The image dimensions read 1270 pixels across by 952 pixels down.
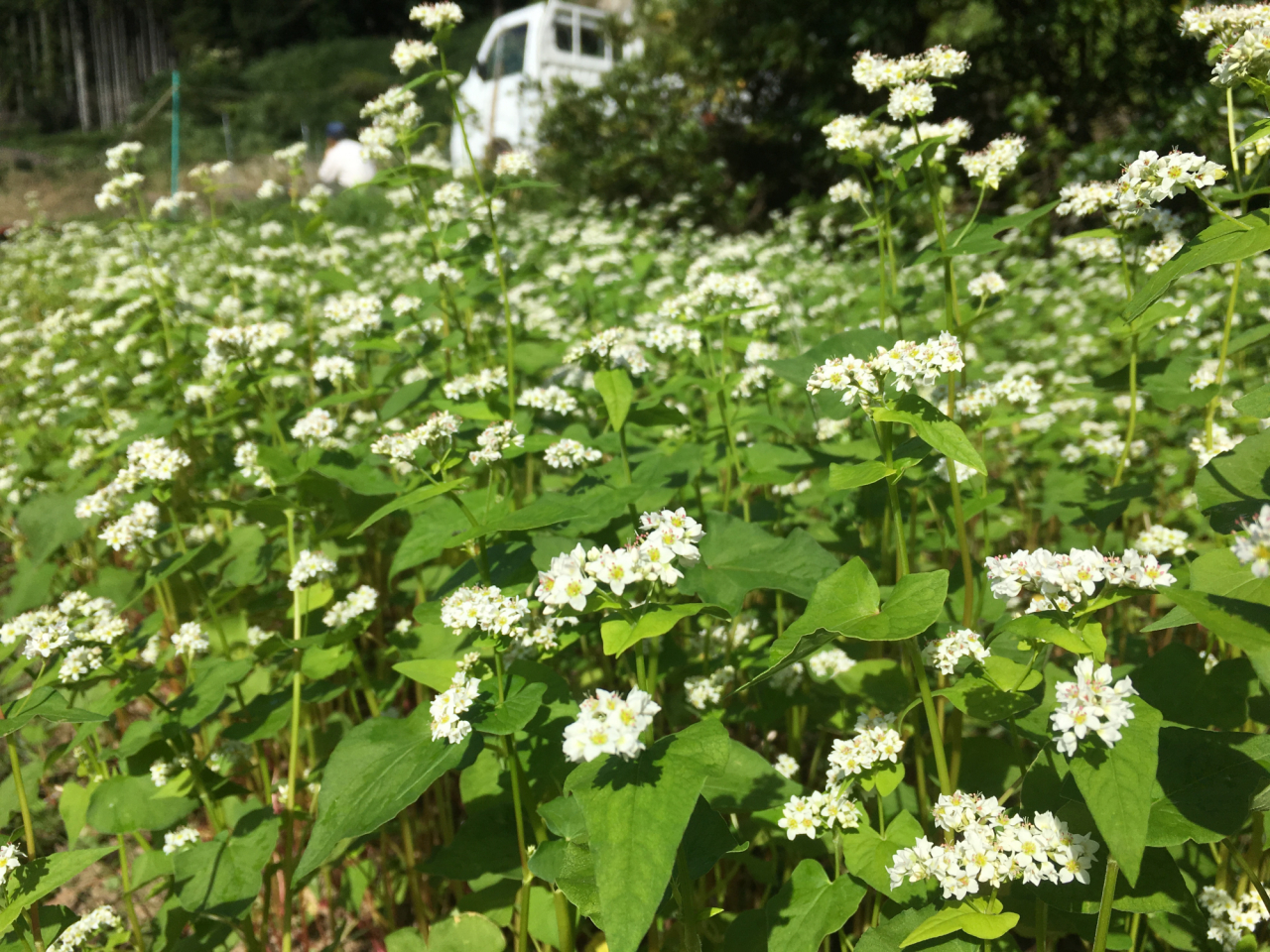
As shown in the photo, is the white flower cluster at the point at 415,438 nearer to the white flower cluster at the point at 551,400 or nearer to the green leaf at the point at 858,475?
the white flower cluster at the point at 551,400

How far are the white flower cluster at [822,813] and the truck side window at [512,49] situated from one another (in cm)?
1741

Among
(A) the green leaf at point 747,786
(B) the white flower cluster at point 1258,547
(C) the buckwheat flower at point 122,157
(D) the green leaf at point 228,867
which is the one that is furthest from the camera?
(C) the buckwheat flower at point 122,157

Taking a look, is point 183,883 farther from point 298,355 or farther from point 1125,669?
point 298,355

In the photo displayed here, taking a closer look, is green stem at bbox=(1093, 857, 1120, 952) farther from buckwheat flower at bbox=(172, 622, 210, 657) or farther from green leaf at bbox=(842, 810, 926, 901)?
buckwheat flower at bbox=(172, 622, 210, 657)

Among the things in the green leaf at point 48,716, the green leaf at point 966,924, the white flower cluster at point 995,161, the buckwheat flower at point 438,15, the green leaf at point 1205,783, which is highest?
the buckwheat flower at point 438,15

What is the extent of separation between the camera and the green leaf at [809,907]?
1.46 metres

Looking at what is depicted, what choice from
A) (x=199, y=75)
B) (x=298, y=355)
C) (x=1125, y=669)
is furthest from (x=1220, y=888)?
(x=199, y=75)

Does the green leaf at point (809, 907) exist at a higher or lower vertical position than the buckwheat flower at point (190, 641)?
lower

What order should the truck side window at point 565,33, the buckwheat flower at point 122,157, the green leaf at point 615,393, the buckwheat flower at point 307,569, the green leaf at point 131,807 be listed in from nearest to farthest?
the green leaf at point 131,807, the green leaf at point 615,393, the buckwheat flower at point 307,569, the buckwheat flower at point 122,157, the truck side window at point 565,33

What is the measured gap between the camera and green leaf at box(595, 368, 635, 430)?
222 cm

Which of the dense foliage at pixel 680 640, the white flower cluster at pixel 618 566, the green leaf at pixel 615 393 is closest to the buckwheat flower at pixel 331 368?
the dense foliage at pixel 680 640

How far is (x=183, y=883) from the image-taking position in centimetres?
211

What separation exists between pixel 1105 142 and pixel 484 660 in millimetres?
9202

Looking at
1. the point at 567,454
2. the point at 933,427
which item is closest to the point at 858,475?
the point at 933,427
